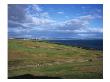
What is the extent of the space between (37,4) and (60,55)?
704 mm

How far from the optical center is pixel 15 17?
4.14 metres

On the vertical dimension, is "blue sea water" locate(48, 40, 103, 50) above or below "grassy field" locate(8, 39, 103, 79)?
above

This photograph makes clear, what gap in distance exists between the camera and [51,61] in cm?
414

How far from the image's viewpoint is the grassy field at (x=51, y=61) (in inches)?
162

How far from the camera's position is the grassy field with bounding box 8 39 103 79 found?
13.5 ft

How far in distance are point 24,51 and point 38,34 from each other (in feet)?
0.91

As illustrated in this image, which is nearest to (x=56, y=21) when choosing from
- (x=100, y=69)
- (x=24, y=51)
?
(x=24, y=51)

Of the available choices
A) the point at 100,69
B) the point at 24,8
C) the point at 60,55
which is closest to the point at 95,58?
the point at 100,69

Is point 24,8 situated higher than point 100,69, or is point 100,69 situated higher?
point 24,8

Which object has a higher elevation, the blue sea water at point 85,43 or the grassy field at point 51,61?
the blue sea water at point 85,43

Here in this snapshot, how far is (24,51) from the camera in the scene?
13.6 ft

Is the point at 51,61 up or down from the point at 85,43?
down
